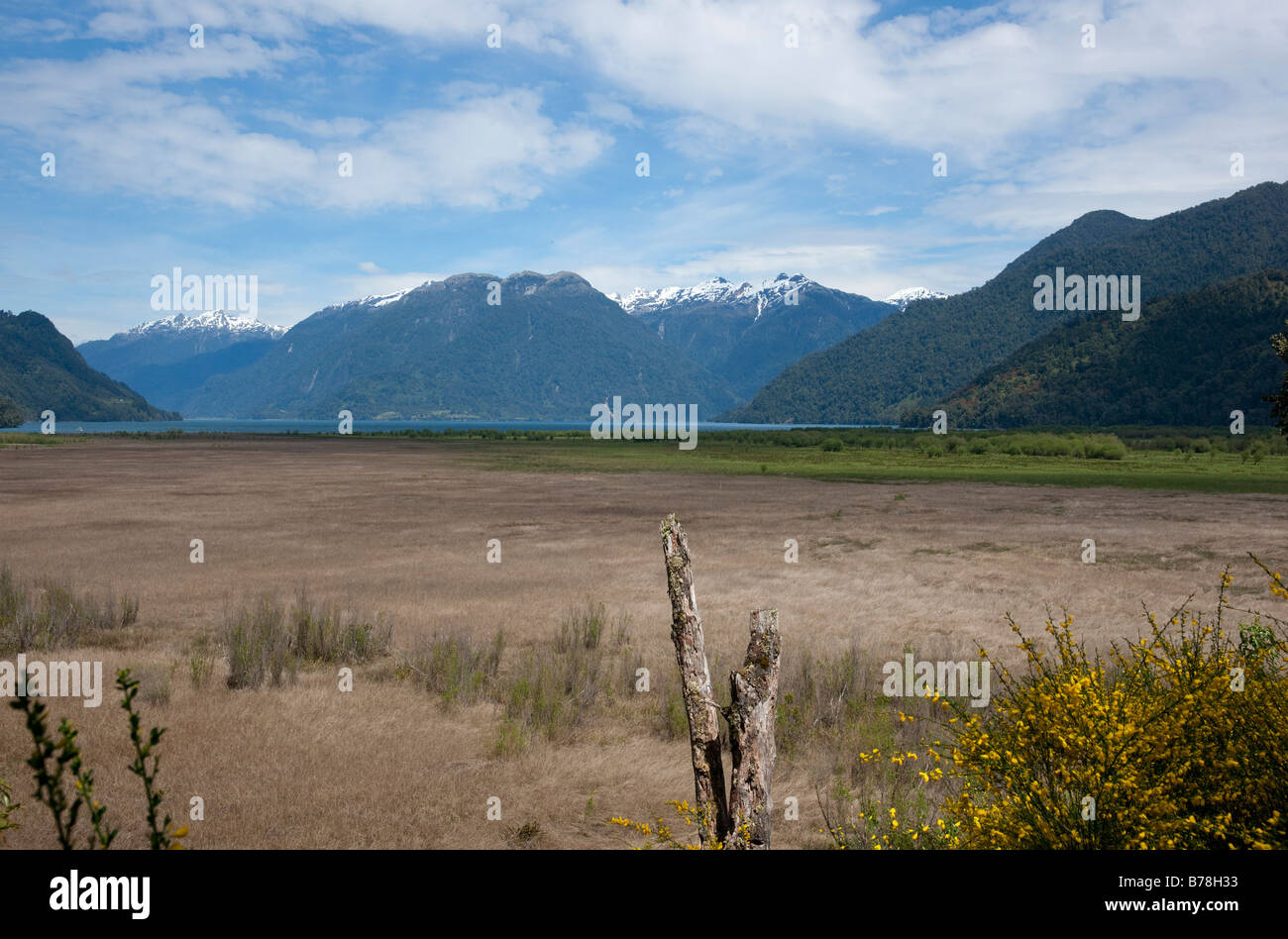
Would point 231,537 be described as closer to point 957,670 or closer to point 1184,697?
point 957,670

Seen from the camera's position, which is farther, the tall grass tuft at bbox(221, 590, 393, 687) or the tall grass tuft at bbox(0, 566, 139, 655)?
the tall grass tuft at bbox(0, 566, 139, 655)

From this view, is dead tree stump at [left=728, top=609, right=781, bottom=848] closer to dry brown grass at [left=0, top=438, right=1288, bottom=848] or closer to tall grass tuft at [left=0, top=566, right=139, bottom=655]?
dry brown grass at [left=0, top=438, right=1288, bottom=848]

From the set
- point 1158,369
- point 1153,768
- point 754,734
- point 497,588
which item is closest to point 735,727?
point 754,734

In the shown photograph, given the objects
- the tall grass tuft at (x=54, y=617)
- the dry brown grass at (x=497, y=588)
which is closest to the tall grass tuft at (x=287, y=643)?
the dry brown grass at (x=497, y=588)

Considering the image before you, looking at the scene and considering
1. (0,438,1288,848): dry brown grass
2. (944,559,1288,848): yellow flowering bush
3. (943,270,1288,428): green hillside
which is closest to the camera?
(944,559,1288,848): yellow flowering bush

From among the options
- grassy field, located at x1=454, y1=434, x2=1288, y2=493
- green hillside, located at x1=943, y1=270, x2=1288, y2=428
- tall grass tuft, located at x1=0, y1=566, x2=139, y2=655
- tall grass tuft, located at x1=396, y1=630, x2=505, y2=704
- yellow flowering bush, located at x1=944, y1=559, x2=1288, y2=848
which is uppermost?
green hillside, located at x1=943, y1=270, x2=1288, y2=428

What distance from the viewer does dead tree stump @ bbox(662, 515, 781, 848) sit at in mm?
4500

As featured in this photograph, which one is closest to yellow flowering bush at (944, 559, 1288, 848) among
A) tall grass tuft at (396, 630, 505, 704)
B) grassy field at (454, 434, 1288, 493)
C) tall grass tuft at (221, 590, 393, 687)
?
tall grass tuft at (396, 630, 505, 704)

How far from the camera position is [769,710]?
470 cm

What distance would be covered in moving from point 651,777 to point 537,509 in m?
23.8

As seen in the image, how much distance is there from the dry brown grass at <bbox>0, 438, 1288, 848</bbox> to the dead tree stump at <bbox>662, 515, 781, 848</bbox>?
7.73ft

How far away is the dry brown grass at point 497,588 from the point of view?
7.10 metres

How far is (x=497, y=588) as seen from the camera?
16.5 m

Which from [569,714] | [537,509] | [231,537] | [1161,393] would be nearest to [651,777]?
[569,714]
